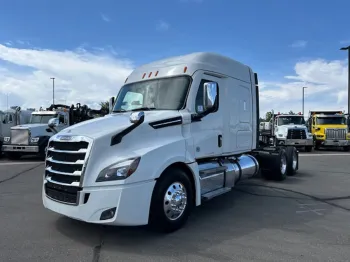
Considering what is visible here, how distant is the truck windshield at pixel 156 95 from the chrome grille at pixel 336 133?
795 inches

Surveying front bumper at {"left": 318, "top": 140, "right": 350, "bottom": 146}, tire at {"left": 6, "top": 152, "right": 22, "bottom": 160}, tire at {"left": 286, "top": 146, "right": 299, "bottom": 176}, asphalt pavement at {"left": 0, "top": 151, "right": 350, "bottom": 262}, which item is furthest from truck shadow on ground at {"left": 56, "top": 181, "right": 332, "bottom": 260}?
front bumper at {"left": 318, "top": 140, "right": 350, "bottom": 146}

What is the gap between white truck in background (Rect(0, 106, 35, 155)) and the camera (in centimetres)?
1823

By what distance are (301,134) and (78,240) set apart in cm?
1949

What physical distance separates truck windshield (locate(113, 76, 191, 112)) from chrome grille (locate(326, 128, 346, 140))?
20.2 m

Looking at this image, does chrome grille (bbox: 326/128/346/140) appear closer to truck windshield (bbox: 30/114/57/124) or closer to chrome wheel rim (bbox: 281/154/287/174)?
chrome wheel rim (bbox: 281/154/287/174)

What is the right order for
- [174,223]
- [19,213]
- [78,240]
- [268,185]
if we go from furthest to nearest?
[268,185] → [19,213] → [174,223] → [78,240]

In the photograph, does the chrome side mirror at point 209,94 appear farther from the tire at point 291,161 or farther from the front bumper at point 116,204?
the tire at point 291,161

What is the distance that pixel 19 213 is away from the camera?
241 inches

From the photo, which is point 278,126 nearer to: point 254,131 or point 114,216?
point 254,131

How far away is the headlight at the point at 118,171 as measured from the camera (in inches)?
167

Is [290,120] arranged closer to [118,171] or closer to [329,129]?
[329,129]

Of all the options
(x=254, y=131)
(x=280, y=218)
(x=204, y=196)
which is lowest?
(x=280, y=218)

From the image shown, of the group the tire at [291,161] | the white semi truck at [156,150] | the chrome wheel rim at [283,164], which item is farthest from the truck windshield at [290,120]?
the white semi truck at [156,150]

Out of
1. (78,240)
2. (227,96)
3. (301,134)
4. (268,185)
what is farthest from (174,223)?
(301,134)
